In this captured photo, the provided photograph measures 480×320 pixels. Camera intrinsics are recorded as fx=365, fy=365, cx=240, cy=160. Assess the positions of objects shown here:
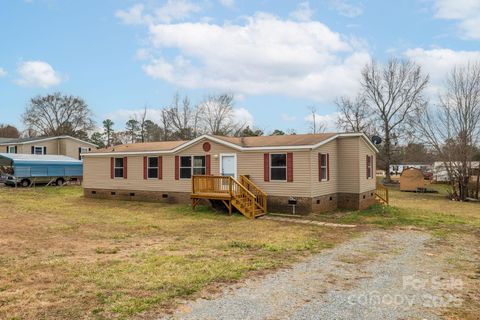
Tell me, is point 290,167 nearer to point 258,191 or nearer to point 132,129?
point 258,191

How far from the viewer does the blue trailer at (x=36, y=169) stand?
28094mm

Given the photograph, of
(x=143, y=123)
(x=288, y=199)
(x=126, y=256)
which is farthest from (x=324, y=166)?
(x=143, y=123)

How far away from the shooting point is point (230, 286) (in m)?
5.69

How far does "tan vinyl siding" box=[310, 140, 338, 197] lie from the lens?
14586 mm

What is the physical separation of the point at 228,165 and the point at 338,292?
11.3 m

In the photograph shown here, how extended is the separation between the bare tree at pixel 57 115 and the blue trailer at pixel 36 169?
2257 cm

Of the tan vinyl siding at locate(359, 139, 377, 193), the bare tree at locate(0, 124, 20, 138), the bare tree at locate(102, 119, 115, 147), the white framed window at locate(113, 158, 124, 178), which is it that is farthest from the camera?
the bare tree at locate(102, 119, 115, 147)

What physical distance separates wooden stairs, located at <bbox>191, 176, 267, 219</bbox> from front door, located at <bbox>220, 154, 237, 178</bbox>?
2.13ft

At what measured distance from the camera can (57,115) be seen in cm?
5300

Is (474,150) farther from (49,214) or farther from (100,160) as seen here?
(49,214)

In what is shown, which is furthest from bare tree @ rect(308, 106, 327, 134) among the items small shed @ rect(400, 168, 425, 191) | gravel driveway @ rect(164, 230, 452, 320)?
gravel driveway @ rect(164, 230, 452, 320)

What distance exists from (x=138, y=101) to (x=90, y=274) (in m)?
47.2

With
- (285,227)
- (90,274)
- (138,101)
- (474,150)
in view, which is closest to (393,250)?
(285,227)

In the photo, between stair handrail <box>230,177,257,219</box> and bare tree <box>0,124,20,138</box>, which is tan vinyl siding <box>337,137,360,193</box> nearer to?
stair handrail <box>230,177,257,219</box>
